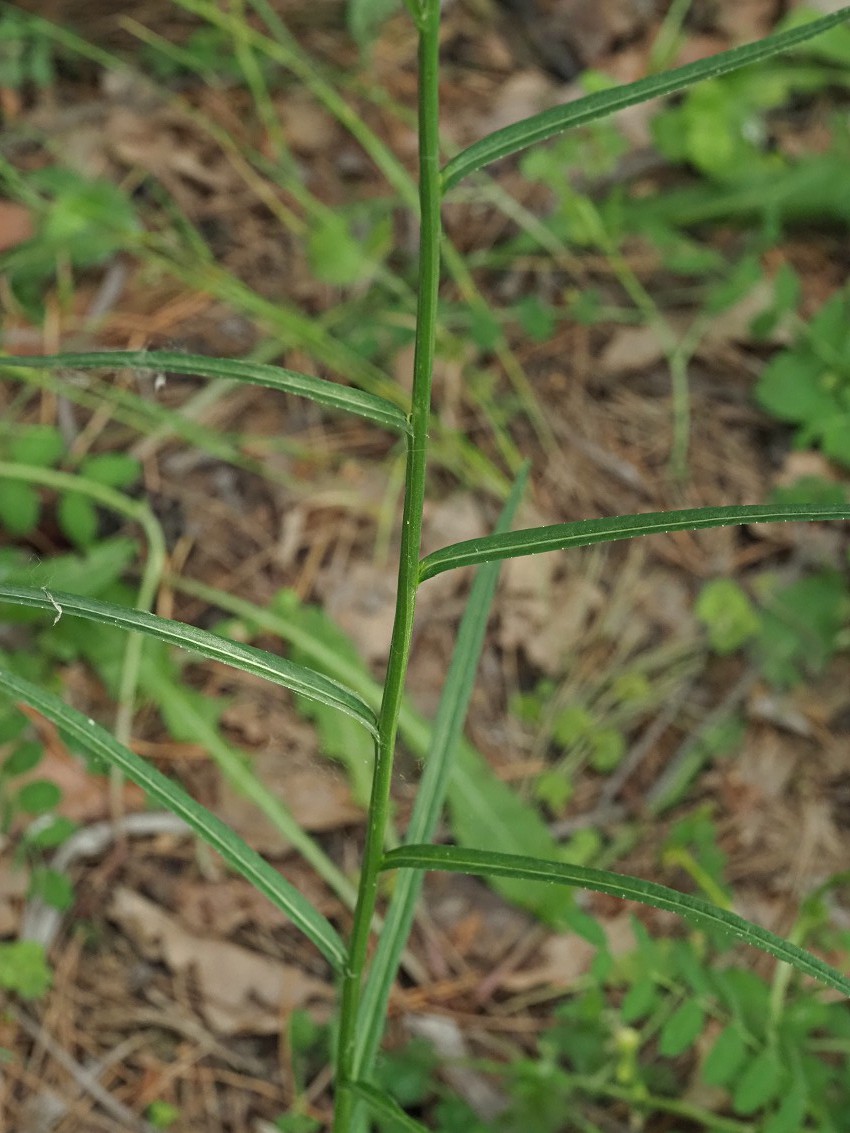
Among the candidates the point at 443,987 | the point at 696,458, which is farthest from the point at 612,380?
the point at 443,987

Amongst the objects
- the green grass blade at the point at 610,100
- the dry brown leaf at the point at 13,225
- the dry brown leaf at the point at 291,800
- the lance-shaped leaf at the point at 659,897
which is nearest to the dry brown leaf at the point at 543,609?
the dry brown leaf at the point at 291,800

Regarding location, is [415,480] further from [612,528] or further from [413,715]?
[413,715]

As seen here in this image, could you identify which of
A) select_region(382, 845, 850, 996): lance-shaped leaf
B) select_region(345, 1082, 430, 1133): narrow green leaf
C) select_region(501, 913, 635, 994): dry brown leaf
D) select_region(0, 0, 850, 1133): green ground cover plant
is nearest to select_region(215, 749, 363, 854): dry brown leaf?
select_region(0, 0, 850, 1133): green ground cover plant

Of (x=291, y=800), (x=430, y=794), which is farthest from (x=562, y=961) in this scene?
(x=430, y=794)

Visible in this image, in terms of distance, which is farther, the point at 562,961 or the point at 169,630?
the point at 562,961

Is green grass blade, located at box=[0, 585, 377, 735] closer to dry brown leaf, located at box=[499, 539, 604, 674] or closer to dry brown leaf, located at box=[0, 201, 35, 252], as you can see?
dry brown leaf, located at box=[499, 539, 604, 674]

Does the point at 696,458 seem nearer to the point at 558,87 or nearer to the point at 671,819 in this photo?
the point at 671,819

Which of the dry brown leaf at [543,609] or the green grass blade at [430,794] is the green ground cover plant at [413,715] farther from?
the dry brown leaf at [543,609]
